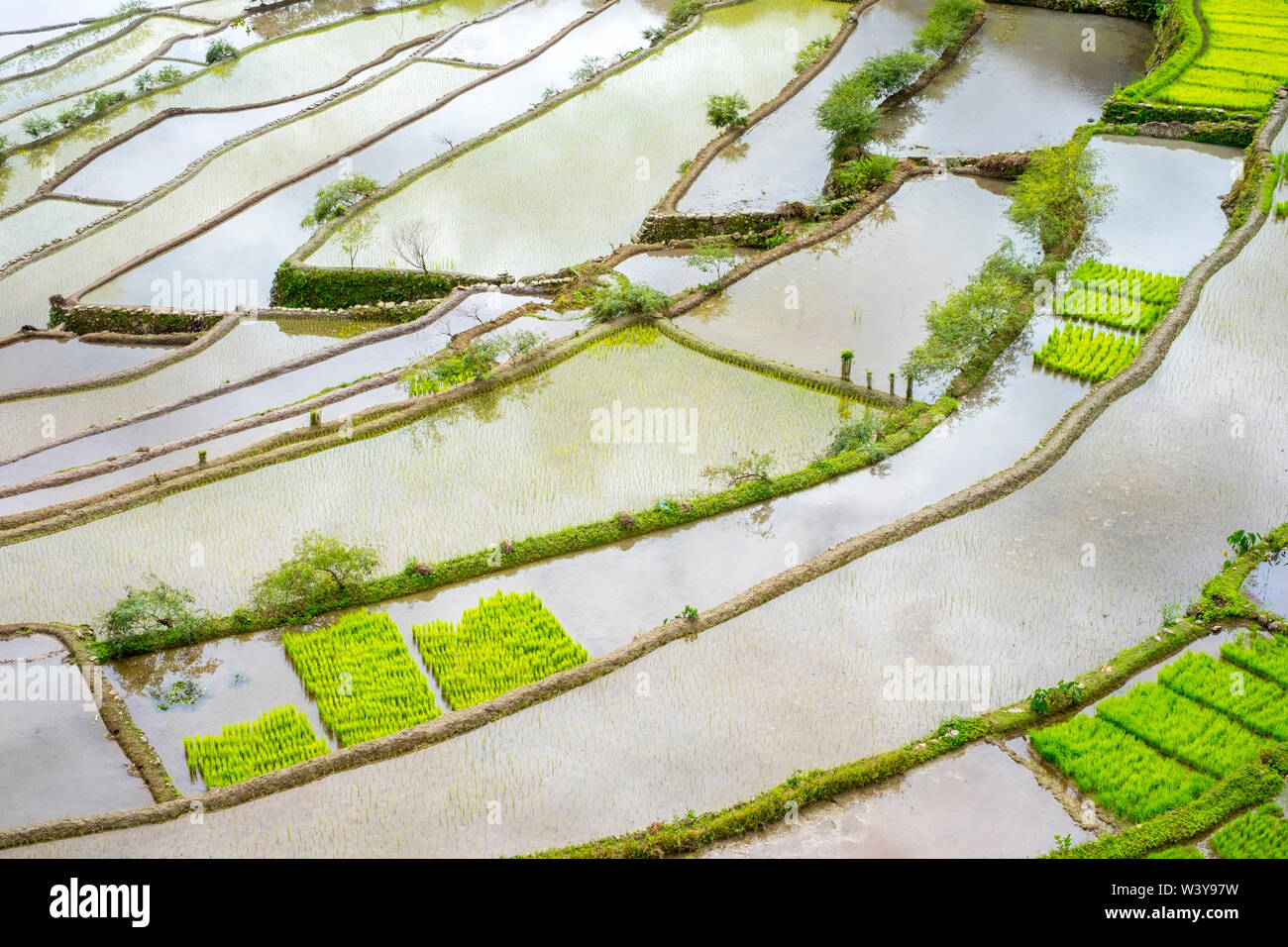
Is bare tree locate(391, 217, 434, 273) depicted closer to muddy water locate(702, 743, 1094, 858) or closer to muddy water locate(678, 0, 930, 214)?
muddy water locate(678, 0, 930, 214)

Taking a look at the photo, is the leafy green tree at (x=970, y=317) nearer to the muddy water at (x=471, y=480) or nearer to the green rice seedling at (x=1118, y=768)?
the muddy water at (x=471, y=480)

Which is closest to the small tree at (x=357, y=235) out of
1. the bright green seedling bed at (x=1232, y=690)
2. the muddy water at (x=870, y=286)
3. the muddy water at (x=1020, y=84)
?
the muddy water at (x=870, y=286)

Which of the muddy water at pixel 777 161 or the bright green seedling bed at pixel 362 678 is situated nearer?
the bright green seedling bed at pixel 362 678

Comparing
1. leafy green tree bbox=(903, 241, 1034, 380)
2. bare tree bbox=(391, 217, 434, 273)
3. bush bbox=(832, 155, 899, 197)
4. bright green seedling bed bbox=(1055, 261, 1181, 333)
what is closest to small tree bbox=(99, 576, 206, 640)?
bare tree bbox=(391, 217, 434, 273)

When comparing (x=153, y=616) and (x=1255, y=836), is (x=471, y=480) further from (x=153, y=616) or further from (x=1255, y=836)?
(x=1255, y=836)
